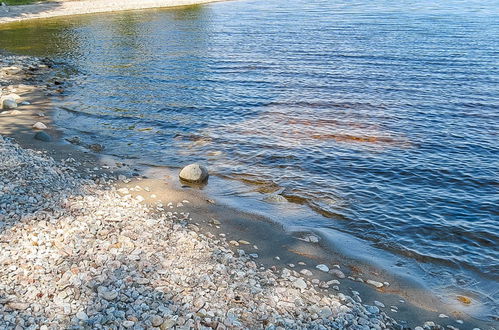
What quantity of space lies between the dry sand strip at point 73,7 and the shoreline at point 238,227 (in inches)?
2369

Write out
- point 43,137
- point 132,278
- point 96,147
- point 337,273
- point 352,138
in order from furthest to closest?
point 352,138 → point 96,147 → point 43,137 → point 337,273 → point 132,278

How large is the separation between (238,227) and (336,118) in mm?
12398

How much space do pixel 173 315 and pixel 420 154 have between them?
1442cm

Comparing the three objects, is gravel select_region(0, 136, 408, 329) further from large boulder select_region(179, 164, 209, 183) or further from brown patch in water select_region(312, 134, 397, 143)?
brown patch in water select_region(312, 134, 397, 143)

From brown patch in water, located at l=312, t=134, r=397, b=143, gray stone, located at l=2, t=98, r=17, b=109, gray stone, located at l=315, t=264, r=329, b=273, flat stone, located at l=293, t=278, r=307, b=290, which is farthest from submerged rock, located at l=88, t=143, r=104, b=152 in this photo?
flat stone, located at l=293, t=278, r=307, b=290

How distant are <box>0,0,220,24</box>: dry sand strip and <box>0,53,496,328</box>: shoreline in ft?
197

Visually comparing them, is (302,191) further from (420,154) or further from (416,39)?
(416,39)

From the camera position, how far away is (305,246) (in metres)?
13.5

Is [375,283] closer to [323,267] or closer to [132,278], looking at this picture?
[323,267]

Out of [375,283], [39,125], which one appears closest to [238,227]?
[375,283]

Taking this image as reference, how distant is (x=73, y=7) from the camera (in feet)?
270

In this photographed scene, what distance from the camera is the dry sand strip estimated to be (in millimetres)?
73375

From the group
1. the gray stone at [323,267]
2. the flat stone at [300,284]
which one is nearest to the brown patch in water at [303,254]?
the gray stone at [323,267]

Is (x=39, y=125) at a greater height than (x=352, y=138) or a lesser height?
lesser
